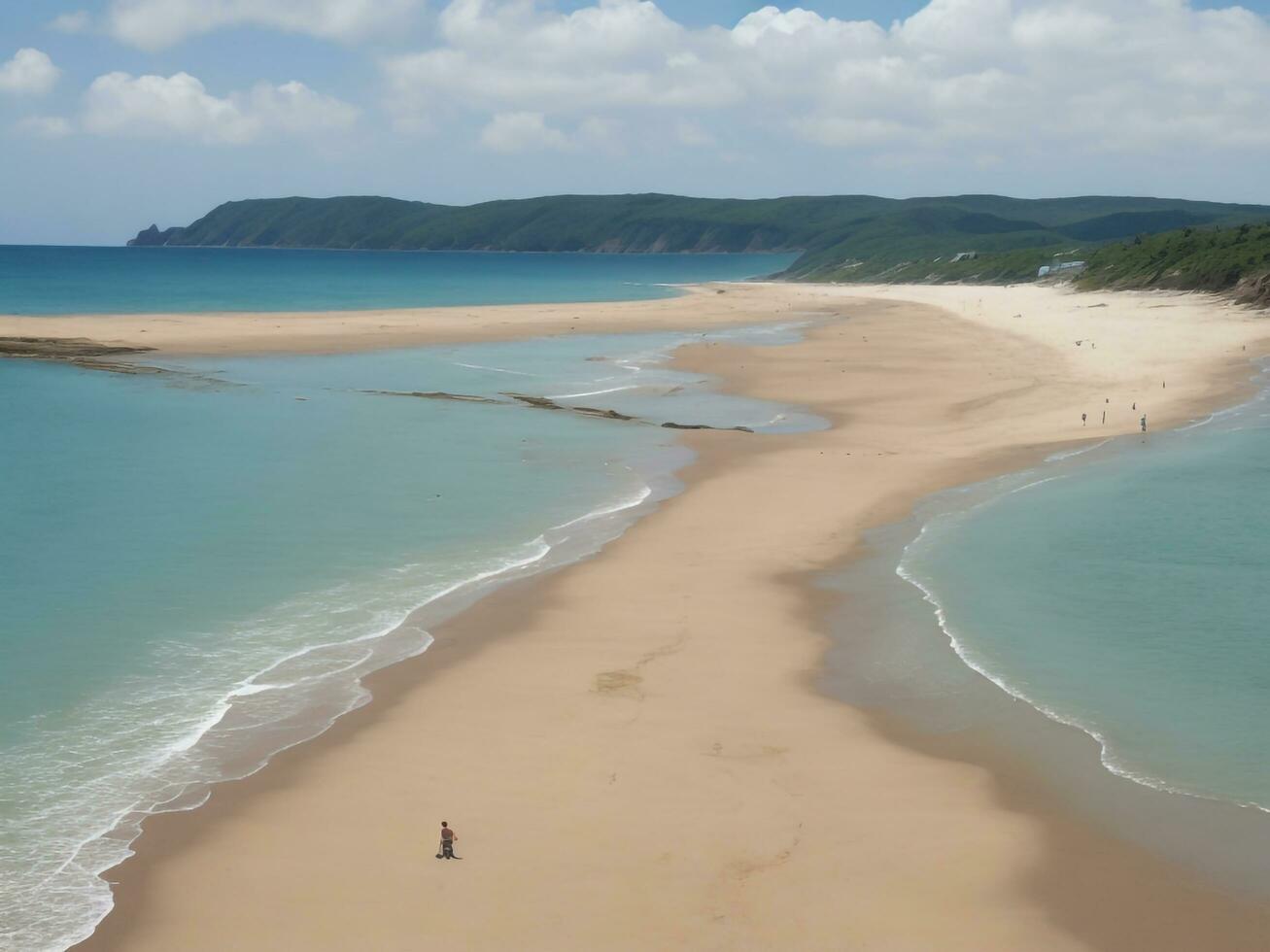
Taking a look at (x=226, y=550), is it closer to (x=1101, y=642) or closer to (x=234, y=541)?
(x=234, y=541)

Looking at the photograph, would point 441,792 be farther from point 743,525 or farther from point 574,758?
point 743,525

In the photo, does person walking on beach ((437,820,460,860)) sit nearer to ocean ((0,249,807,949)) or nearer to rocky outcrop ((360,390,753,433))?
ocean ((0,249,807,949))

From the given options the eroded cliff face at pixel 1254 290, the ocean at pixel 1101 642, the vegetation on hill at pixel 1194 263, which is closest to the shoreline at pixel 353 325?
the vegetation on hill at pixel 1194 263

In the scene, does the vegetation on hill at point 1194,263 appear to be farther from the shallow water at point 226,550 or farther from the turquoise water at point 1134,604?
the turquoise water at point 1134,604

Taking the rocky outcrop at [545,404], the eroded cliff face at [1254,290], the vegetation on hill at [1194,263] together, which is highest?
the vegetation on hill at [1194,263]

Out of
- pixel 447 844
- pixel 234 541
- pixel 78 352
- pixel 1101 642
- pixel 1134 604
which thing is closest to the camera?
pixel 447 844

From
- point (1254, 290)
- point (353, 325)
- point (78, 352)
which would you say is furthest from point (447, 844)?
point (353, 325)
